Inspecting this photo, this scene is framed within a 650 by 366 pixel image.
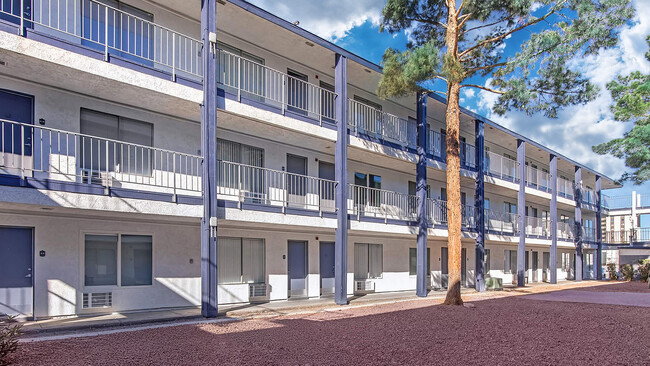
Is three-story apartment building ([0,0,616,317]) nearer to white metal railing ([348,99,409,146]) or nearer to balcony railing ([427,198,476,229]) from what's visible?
white metal railing ([348,99,409,146])

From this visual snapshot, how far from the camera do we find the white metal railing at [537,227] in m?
32.1

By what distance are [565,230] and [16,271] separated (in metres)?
38.5

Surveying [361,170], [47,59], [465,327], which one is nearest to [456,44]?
[361,170]

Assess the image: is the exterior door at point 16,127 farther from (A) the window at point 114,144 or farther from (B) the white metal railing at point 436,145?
(B) the white metal railing at point 436,145

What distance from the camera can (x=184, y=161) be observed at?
1507cm

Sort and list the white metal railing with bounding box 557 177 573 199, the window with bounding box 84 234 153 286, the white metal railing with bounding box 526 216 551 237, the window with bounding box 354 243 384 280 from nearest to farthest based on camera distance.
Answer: the window with bounding box 84 234 153 286 < the window with bounding box 354 243 384 280 < the white metal railing with bounding box 526 216 551 237 < the white metal railing with bounding box 557 177 573 199

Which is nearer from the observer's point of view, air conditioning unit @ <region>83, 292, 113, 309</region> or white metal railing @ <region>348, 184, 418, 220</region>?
air conditioning unit @ <region>83, 292, 113, 309</region>

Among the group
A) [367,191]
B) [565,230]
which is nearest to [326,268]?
[367,191]

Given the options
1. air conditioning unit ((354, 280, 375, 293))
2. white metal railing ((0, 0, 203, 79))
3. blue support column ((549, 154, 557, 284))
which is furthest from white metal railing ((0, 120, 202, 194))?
blue support column ((549, 154, 557, 284))

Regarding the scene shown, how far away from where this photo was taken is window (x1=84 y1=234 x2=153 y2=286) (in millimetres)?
13094

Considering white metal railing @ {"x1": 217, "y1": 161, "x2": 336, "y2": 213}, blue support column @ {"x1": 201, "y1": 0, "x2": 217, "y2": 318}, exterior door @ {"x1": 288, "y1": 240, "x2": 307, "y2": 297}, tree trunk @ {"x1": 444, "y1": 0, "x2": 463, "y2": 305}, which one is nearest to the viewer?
blue support column @ {"x1": 201, "y1": 0, "x2": 217, "y2": 318}

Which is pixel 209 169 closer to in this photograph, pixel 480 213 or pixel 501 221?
pixel 480 213

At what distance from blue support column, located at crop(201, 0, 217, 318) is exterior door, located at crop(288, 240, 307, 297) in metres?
5.68

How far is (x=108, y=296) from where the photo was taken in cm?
1316
